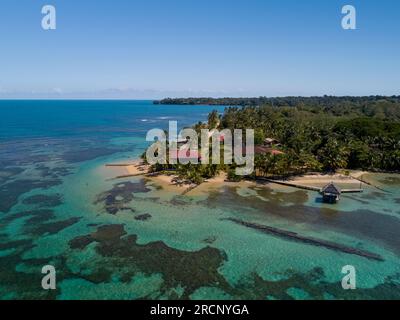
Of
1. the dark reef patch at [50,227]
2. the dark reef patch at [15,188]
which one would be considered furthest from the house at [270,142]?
the dark reef patch at [50,227]

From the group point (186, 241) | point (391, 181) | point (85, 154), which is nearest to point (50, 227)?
point (186, 241)

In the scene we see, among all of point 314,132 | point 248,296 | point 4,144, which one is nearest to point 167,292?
point 248,296

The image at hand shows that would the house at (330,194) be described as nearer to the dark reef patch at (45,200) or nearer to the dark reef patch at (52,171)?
the dark reef patch at (45,200)

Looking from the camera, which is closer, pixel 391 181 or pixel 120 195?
pixel 120 195

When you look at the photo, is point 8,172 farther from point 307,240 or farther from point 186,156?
point 307,240

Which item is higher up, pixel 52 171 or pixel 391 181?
pixel 52 171

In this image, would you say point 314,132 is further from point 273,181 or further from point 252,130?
point 273,181
